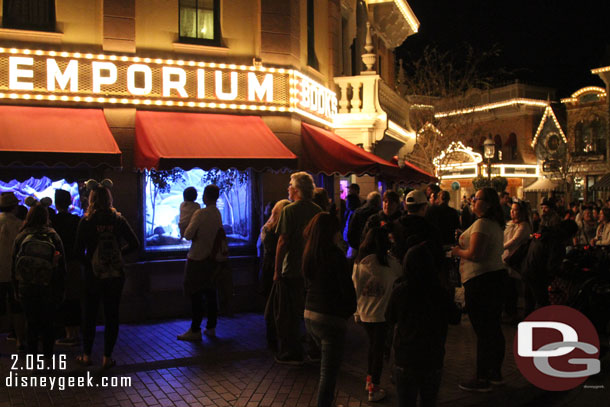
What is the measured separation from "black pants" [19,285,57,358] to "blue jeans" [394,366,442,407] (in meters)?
4.37

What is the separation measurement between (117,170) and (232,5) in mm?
3531

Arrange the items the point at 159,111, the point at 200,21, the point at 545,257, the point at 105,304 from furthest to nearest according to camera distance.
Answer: the point at 200,21 → the point at 159,111 → the point at 545,257 → the point at 105,304

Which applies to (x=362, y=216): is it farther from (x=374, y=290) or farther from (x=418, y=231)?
(x=418, y=231)

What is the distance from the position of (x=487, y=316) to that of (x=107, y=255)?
4052 mm

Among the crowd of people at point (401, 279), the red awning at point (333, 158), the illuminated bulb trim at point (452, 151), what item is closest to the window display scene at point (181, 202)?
the red awning at point (333, 158)

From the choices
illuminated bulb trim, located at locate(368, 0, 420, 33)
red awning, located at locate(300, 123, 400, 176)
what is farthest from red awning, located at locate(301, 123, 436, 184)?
illuminated bulb trim, located at locate(368, 0, 420, 33)

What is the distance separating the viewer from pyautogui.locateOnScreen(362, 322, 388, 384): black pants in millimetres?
5848

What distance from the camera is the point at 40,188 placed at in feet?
31.4

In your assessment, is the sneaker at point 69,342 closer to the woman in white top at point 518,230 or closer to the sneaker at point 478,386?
the sneaker at point 478,386

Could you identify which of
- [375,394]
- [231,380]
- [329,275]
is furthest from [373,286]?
[231,380]

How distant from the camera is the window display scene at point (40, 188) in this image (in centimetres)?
947

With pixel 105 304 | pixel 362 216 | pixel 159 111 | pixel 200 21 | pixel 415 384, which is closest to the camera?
pixel 415 384

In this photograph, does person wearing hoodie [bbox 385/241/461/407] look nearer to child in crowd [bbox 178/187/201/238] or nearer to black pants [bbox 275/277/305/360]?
black pants [bbox 275/277/305/360]

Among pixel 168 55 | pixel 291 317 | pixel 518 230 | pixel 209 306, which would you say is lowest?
pixel 209 306
